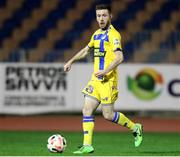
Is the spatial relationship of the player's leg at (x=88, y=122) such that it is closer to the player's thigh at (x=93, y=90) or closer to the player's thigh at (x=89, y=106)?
the player's thigh at (x=89, y=106)

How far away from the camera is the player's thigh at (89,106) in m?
9.52

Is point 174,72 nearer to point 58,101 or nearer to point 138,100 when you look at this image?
point 138,100

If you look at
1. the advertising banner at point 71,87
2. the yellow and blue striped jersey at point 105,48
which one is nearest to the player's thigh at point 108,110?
the yellow and blue striped jersey at point 105,48

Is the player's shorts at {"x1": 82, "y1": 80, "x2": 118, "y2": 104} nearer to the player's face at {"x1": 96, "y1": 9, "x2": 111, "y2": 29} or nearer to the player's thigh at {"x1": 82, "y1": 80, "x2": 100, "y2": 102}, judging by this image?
the player's thigh at {"x1": 82, "y1": 80, "x2": 100, "y2": 102}

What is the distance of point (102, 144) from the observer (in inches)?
462

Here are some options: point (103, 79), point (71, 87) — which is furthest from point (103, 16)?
point (71, 87)

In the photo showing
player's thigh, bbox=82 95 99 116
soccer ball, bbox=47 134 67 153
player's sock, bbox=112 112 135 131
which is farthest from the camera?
player's sock, bbox=112 112 135 131

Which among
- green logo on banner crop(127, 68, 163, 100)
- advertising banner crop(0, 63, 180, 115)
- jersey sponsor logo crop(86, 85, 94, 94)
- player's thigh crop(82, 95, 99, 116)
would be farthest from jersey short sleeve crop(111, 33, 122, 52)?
green logo on banner crop(127, 68, 163, 100)

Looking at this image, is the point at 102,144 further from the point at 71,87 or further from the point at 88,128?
the point at 71,87

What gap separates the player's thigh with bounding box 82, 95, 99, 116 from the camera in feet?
31.2

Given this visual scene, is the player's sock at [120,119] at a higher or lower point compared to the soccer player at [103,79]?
lower

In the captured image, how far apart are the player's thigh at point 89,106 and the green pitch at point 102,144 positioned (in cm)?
57

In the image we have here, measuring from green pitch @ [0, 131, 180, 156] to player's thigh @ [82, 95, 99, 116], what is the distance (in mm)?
570

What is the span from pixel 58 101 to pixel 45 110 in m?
0.44
